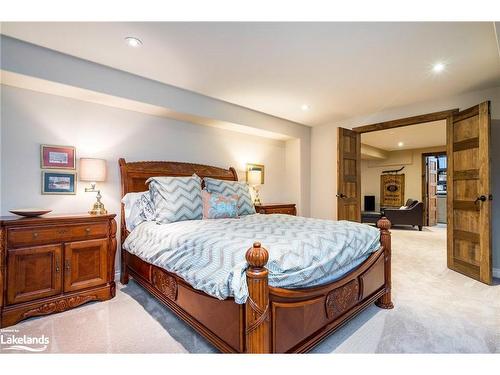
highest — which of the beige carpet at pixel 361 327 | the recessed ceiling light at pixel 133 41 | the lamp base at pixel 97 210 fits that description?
the recessed ceiling light at pixel 133 41

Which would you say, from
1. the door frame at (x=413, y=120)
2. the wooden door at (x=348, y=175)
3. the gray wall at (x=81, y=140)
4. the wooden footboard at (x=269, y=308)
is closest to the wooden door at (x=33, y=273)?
the gray wall at (x=81, y=140)

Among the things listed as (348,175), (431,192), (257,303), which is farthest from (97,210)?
(431,192)

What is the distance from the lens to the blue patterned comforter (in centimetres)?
136

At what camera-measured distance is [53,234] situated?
2.13 meters

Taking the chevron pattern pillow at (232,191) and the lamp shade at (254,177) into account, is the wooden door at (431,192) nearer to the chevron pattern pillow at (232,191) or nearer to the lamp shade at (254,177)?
the lamp shade at (254,177)

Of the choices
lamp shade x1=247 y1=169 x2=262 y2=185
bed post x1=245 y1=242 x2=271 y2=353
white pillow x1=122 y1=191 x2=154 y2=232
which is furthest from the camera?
lamp shade x1=247 y1=169 x2=262 y2=185

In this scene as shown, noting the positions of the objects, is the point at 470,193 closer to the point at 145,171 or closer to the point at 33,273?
the point at 145,171

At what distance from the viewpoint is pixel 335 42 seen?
2.12 m

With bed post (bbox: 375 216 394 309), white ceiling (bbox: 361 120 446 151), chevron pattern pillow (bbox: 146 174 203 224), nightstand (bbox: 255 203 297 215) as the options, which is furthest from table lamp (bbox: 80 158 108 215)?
white ceiling (bbox: 361 120 446 151)

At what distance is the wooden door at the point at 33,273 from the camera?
6.41 ft

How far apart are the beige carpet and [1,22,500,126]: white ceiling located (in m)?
2.30

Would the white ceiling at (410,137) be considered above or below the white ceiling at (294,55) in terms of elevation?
above

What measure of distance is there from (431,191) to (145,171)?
27.3ft

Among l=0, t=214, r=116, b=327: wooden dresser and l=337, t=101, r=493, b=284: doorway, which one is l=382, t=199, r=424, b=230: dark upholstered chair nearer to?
l=337, t=101, r=493, b=284: doorway
